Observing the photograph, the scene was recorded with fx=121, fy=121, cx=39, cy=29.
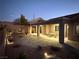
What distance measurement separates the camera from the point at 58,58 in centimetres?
900

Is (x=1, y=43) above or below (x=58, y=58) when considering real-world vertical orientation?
above

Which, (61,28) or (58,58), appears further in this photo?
(61,28)

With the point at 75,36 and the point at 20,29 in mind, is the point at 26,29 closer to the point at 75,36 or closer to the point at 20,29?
the point at 20,29

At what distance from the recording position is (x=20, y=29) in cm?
3878

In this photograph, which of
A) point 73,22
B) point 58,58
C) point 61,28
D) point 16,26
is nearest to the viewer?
point 58,58

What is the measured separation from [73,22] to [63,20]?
220 centimetres

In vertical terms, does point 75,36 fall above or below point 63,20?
below

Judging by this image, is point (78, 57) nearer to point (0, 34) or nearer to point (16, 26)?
point (0, 34)

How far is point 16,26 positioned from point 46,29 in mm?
11542

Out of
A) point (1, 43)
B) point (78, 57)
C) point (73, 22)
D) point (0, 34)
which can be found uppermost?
point (73, 22)

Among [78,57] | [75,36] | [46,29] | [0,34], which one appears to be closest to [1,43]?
[0,34]

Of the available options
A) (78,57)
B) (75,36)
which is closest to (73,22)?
(75,36)

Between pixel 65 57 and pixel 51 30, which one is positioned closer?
pixel 65 57

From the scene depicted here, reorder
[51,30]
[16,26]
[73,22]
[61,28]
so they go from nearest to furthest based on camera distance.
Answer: [61,28]
[73,22]
[51,30]
[16,26]
